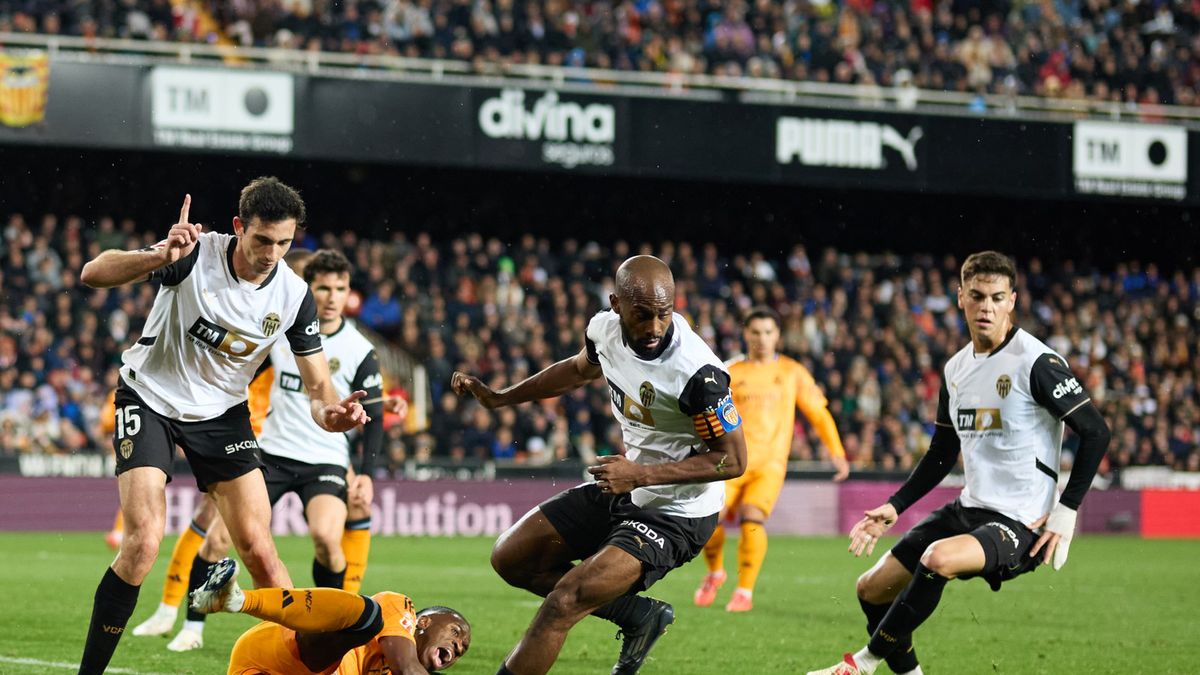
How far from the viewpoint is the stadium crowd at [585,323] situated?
20.0 meters

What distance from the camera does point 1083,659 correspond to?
8.96 meters

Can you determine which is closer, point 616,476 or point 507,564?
point 616,476

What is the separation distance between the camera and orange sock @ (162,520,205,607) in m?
8.89

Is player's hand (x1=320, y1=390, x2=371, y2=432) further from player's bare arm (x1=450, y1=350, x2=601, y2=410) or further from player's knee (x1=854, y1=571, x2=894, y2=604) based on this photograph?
player's knee (x1=854, y1=571, x2=894, y2=604)

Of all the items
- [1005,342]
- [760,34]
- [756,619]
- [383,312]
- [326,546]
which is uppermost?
[760,34]

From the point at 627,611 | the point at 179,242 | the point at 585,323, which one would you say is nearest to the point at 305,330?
the point at 179,242

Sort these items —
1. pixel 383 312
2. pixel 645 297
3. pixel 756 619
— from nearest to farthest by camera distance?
pixel 645 297 < pixel 756 619 < pixel 383 312

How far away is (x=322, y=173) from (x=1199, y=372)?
15.6 metres

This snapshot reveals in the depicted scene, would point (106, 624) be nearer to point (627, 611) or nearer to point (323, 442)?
point (627, 611)

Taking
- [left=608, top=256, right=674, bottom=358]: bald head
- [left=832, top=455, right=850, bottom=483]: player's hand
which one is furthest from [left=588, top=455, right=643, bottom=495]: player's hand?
[left=832, top=455, right=850, bottom=483]: player's hand

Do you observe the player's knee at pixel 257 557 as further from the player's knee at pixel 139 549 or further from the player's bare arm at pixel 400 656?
the player's bare arm at pixel 400 656

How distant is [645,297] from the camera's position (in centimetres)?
599

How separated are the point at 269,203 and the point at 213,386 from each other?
94 centimetres

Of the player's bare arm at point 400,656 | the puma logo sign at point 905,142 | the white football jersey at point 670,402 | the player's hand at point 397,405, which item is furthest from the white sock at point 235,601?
the puma logo sign at point 905,142
